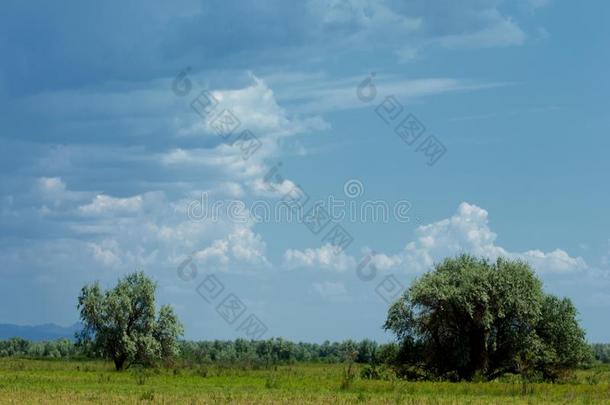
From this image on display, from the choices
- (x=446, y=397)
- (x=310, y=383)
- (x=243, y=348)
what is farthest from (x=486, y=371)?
(x=243, y=348)

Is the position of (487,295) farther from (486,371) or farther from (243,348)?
(243,348)

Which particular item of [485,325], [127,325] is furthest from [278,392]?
[127,325]

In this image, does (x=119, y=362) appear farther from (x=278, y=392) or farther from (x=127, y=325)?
(x=278, y=392)

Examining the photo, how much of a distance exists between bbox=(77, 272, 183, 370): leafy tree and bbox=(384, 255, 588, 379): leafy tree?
24.7m

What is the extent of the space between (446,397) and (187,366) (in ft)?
129

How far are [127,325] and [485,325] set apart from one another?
32.7 m

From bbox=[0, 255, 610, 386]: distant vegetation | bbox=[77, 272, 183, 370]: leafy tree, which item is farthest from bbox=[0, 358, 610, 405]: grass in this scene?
bbox=[77, 272, 183, 370]: leafy tree

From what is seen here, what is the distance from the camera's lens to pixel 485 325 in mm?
53562

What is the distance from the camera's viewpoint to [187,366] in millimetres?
Answer: 71750

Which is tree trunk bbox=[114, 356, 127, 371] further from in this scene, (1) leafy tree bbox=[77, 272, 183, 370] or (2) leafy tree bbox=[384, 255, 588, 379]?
(2) leafy tree bbox=[384, 255, 588, 379]

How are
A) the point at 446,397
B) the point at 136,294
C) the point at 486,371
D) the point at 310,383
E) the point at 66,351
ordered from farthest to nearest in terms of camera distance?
the point at 66,351 < the point at 136,294 < the point at 486,371 < the point at 310,383 < the point at 446,397

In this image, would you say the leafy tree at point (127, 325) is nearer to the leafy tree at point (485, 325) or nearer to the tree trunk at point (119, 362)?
the tree trunk at point (119, 362)

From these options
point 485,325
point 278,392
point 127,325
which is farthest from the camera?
point 127,325

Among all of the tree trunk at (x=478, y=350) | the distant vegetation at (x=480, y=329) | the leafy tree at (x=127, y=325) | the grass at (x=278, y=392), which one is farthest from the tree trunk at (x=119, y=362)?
the tree trunk at (x=478, y=350)
